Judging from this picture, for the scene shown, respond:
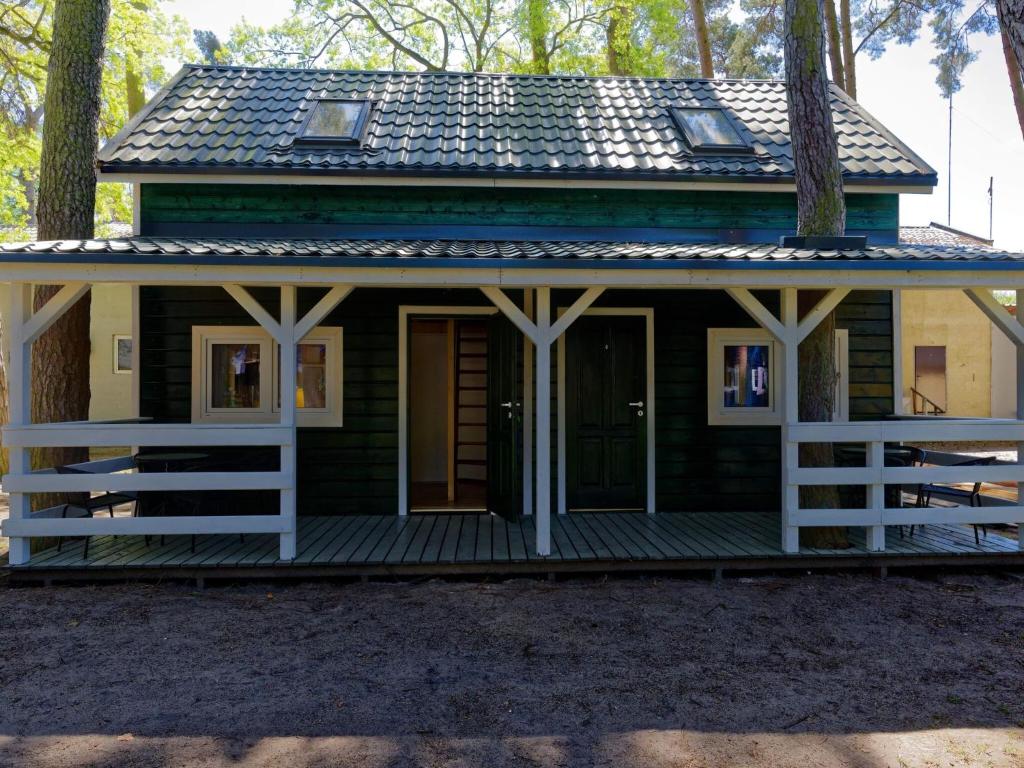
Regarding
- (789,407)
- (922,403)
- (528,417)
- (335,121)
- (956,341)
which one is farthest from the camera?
(956,341)

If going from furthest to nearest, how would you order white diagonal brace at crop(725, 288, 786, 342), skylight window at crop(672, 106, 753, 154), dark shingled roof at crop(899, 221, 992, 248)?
1. dark shingled roof at crop(899, 221, 992, 248)
2. skylight window at crop(672, 106, 753, 154)
3. white diagonal brace at crop(725, 288, 786, 342)

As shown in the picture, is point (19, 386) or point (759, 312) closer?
point (19, 386)

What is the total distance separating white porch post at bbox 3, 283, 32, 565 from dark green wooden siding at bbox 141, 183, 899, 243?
2.14 m

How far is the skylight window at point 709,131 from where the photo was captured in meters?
7.88

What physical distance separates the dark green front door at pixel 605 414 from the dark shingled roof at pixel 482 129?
1.62 meters

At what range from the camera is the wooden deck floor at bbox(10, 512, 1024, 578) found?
5477mm

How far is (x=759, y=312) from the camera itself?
18.2ft

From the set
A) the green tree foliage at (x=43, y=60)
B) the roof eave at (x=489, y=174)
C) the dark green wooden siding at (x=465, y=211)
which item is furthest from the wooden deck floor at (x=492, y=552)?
the green tree foliage at (x=43, y=60)

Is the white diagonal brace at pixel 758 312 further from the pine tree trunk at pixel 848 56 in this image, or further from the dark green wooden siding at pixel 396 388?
the pine tree trunk at pixel 848 56

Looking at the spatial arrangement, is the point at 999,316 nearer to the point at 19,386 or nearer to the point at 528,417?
the point at 528,417

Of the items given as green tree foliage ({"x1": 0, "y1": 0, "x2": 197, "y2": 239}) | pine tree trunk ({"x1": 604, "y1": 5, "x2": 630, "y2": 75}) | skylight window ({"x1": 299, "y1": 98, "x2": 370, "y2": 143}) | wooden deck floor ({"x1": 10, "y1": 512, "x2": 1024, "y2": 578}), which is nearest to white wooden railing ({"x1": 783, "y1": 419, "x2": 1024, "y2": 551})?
wooden deck floor ({"x1": 10, "y1": 512, "x2": 1024, "y2": 578})

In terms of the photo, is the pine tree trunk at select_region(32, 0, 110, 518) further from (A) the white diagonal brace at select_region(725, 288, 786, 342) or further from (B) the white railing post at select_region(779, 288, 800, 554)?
(B) the white railing post at select_region(779, 288, 800, 554)

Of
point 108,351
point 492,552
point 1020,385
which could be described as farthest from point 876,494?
point 108,351

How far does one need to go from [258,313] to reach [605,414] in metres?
3.57
